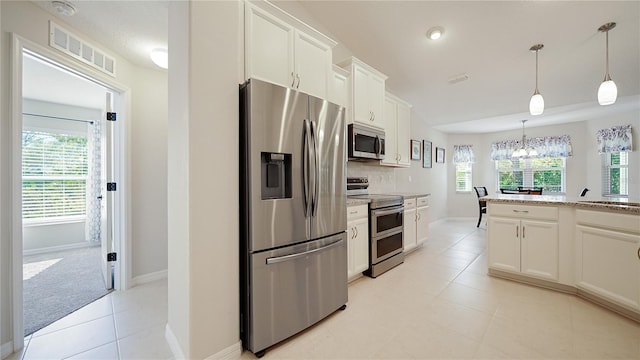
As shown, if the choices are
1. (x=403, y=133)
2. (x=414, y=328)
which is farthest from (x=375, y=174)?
(x=414, y=328)

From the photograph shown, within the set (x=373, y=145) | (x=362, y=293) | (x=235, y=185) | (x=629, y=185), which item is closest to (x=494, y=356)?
(x=362, y=293)

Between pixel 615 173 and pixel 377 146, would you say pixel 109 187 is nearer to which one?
pixel 377 146

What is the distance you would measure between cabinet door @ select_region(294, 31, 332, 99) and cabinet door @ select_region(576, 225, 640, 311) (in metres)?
2.71

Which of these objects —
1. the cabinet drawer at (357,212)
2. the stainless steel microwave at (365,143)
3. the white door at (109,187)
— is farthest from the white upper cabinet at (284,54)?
the white door at (109,187)

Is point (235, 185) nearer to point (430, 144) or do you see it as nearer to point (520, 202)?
point (520, 202)

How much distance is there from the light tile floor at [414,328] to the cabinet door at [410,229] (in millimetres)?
841

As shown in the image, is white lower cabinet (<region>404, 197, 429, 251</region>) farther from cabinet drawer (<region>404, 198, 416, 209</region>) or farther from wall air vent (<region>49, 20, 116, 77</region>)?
wall air vent (<region>49, 20, 116, 77</region>)

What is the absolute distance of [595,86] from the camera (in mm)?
3920

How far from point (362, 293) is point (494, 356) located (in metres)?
1.13

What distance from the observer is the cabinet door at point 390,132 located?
3682mm

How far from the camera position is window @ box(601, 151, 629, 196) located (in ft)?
16.6

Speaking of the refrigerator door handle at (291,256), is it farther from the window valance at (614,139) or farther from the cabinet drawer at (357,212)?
the window valance at (614,139)

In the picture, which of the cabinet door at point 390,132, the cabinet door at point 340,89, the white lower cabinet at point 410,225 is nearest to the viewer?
the cabinet door at point 340,89

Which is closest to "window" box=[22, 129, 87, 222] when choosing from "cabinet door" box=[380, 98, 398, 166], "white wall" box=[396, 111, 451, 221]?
"cabinet door" box=[380, 98, 398, 166]
